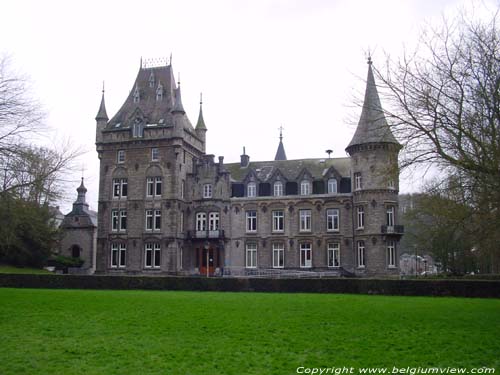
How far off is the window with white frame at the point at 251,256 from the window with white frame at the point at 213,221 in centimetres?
363

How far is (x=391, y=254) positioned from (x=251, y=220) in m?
13.4

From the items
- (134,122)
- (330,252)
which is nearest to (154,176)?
(134,122)

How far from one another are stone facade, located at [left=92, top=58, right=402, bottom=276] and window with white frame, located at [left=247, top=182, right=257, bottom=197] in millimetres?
102

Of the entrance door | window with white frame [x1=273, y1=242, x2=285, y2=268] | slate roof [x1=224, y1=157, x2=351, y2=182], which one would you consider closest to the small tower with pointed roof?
slate roof [x1=224, y1=157, x2=351, y2=182]

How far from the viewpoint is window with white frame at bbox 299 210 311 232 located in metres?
50.6

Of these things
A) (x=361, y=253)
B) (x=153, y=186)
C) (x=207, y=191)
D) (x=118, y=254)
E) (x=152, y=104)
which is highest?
(x=152, y=104)

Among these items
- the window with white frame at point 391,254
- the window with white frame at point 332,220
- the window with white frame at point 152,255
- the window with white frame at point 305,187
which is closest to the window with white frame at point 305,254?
the window with white frame at point 332,220

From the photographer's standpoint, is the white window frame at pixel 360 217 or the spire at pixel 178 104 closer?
the white window frame at pixel 360 217

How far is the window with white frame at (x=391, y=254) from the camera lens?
4665 cm

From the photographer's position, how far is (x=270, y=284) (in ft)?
112

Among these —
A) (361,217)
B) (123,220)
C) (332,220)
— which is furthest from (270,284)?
(123,220)

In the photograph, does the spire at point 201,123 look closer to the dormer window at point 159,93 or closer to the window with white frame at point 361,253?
the dormer window at point 159,93

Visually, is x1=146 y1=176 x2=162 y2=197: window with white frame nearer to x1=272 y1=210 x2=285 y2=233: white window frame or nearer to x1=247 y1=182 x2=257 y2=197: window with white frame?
x1=247 y1=182 x2=257 y2=197: window with white frame

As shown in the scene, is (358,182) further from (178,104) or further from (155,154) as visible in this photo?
(155,154)
